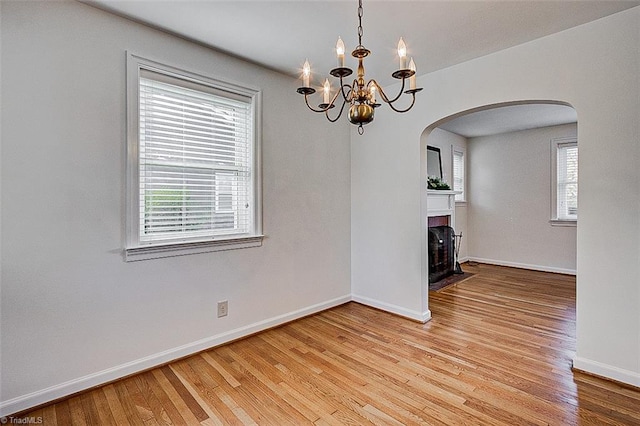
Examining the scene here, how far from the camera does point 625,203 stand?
2.19m

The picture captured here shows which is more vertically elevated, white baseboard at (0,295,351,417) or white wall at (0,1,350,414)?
white wall at (0,1,350,414)

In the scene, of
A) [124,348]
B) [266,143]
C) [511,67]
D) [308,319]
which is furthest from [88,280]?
[511,67]

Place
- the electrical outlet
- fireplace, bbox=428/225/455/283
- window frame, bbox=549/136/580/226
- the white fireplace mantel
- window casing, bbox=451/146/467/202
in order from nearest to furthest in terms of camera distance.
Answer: the electrical outlet → fireplace, bbox=428/225/455/283 → the white fireplace mantel → window frame, bbox=549/136/580/226 → window casing, bbox=451/146/467/202

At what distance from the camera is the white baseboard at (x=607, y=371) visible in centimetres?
216

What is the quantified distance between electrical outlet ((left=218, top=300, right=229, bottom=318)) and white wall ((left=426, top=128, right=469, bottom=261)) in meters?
4.26

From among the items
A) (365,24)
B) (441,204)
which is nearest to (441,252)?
(441,204)

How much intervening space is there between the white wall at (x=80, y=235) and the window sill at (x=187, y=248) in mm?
49

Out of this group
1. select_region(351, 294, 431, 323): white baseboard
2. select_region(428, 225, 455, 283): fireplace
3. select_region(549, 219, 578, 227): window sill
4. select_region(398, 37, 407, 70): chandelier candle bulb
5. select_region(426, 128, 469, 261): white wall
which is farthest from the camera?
select_region(426, 128, 469, 261): white wall

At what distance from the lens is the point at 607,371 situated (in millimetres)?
2248

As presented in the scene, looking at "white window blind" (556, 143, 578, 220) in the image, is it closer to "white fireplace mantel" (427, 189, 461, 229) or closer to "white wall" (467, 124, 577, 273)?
"white wall" (467, 124, 577, 273)

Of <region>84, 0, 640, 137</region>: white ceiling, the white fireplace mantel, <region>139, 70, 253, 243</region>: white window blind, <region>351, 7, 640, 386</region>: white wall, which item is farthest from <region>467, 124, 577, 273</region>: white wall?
<region>139, 70, 253, 243</region>: white window blind

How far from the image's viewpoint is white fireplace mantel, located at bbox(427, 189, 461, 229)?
516 cm

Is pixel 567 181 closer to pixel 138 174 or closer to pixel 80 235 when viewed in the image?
pixel 138 174

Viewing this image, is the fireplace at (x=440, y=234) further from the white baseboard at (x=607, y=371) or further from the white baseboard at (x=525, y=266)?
the white baseboard at (x=607, y=371)
